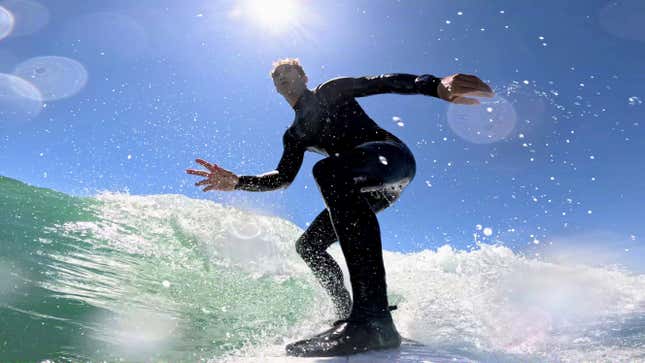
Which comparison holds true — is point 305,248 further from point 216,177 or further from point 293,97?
point 293,97

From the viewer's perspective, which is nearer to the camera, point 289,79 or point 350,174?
point 350,174

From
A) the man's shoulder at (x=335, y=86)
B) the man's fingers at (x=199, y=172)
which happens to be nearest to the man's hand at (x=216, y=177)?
the man's fingers at (x=199, y=172)

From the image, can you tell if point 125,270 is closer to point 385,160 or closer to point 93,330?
point 93,330

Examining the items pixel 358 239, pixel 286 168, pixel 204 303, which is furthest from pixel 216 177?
pixel 204 303

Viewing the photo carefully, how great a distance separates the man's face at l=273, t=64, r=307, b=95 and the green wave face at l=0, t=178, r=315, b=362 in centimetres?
200

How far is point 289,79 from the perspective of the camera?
10.7ft

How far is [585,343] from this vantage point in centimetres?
394

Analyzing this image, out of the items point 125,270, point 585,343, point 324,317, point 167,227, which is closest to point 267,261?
point 167,227

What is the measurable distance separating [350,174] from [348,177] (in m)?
0.02

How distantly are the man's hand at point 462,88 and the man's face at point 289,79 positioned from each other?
47.3 inches

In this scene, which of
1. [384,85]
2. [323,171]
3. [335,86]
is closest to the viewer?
[323,171]

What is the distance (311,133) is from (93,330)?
7.08ft

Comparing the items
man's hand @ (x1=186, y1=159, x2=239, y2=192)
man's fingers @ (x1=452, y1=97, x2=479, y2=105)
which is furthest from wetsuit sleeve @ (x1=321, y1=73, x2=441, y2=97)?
man's hand @ (x1=186, y1=159, x2=239, y2=192)

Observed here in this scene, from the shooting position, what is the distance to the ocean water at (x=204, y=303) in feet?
8.90
